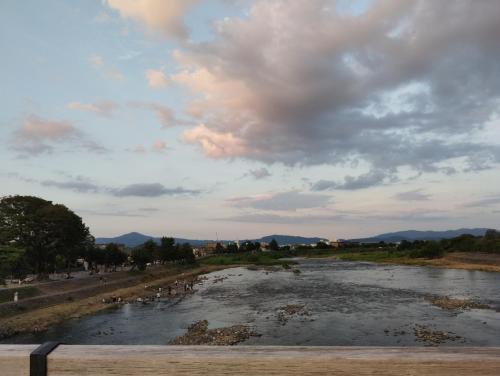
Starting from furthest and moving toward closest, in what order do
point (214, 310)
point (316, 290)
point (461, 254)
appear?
point (461, 254) < point (316, 290) < point (214, 310)

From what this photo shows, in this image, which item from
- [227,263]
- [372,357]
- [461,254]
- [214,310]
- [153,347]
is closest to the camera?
[372,357]

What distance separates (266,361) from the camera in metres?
2.44

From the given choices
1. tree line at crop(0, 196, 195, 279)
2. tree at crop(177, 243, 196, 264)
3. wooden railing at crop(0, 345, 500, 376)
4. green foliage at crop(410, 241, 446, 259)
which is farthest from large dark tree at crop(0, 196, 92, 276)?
green foliage at crop(410, 241, 446, 259)

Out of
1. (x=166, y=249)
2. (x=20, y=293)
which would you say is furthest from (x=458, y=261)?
(x=20, y=293)

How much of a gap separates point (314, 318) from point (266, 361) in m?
38.5

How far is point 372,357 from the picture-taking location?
8.00ft

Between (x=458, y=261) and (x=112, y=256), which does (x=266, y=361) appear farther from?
(x=458, y=261)

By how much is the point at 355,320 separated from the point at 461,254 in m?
91.3

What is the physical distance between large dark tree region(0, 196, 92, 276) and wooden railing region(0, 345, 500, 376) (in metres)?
64.8

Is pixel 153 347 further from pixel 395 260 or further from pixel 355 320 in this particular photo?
pixel 395 260

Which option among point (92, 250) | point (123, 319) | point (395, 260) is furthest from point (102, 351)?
point (395, 260)

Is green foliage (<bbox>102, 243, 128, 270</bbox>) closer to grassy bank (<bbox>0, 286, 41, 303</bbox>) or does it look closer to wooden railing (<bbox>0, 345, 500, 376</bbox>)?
grassy bank (<bbox>0, 286, 41, 303</bbox>)

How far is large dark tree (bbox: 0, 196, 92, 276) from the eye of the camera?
2443 inches

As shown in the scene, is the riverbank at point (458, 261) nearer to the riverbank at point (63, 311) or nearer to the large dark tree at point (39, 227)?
the riverbank at point (63, 311)
